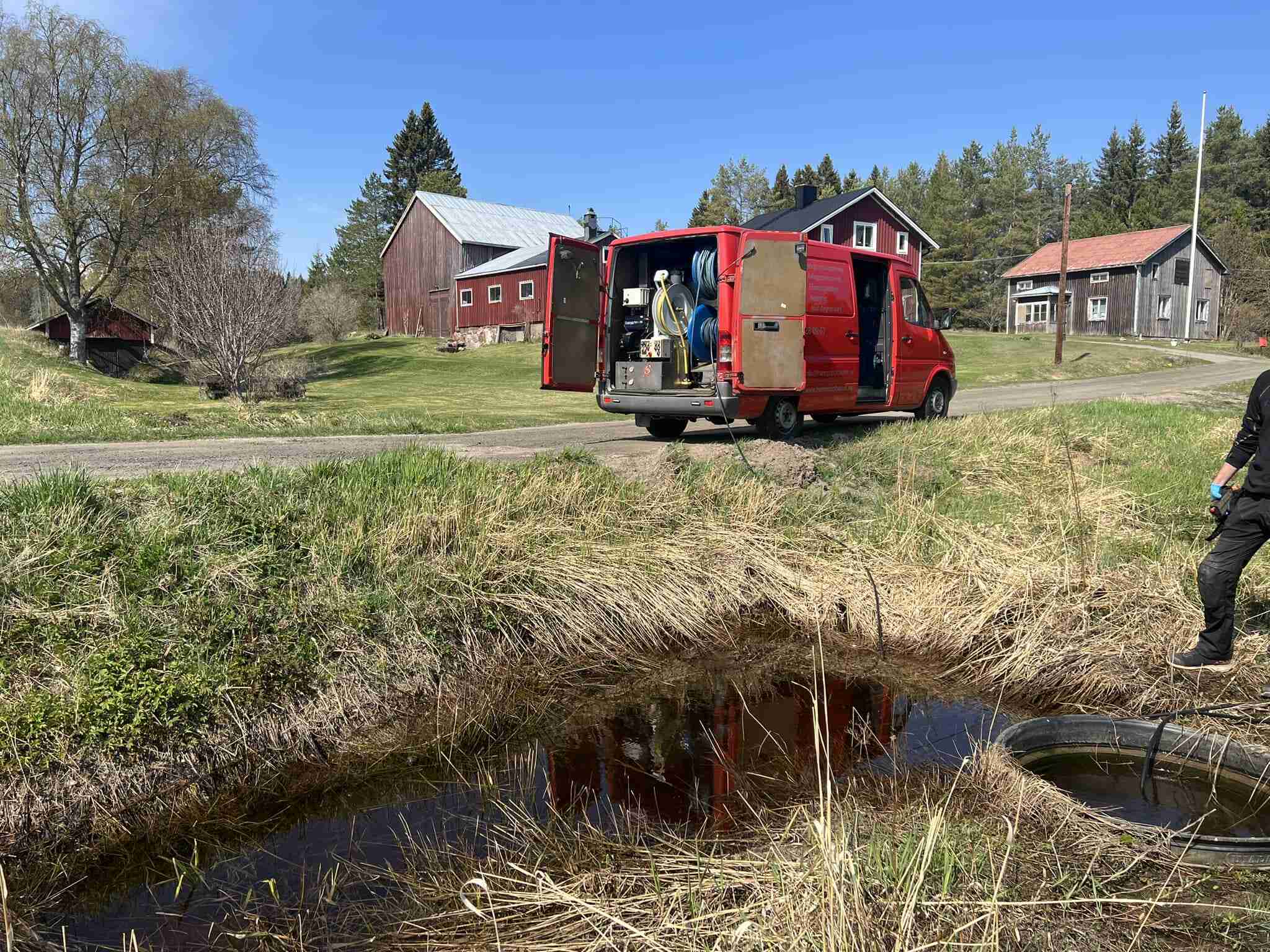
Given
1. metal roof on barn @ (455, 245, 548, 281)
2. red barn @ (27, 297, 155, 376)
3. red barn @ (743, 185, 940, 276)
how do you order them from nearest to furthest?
red barn @ (27, 297, 155, 376)
red barn @ (743, 185, 940, 276)
metal roof on barn @ (455, 245, 548, 281)

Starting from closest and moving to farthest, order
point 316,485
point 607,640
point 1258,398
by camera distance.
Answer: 1. point 1258,398
2. point 607,640
3. point 316,485

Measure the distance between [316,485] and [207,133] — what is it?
3245 cm

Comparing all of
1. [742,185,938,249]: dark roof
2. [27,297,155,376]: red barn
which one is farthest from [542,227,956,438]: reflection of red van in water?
[27,297,155,376]: red barn

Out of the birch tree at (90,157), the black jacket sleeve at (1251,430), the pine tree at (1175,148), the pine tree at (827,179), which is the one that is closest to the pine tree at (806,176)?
the pine tree at (827,179)

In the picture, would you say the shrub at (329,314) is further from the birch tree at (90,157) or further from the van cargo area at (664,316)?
the van cargo area at (664,316)

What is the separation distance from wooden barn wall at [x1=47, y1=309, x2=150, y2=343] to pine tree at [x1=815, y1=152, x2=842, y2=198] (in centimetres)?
6303

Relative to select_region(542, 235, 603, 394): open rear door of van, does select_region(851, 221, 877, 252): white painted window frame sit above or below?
above

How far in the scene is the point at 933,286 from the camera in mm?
59781

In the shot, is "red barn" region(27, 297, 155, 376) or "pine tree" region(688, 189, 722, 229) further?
"pine tree" region(688, 189, 722, 229)

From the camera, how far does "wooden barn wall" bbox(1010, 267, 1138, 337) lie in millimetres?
47969

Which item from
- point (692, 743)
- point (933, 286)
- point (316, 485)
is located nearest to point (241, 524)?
point (316, 485)

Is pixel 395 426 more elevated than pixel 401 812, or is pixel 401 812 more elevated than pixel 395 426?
pixel 395 426

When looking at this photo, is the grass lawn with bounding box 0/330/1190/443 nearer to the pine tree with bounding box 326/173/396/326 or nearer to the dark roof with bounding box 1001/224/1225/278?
the dark roof with bounding box 1001/224/1225/278

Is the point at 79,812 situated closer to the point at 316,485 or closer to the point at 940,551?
the point at 316,485
